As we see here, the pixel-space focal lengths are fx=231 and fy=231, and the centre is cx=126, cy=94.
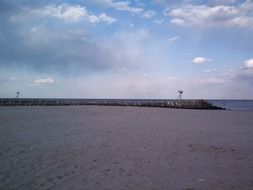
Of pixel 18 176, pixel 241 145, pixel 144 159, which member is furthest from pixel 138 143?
pixel 18 176

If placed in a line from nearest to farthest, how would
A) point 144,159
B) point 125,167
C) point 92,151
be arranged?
point 125,167 < point 144,159 < point 92,151

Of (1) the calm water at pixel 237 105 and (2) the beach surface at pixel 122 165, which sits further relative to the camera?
(1) the calm water at pixel 237 105

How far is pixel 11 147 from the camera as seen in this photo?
9664 mm

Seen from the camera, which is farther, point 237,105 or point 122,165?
point 237,105

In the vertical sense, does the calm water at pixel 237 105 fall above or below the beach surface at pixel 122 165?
above

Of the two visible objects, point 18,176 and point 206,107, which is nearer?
point 18,176

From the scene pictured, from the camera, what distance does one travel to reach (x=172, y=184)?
19.7 feet

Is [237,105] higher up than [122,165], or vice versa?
[237,105]

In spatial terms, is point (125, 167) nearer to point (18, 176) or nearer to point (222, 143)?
point (18, 176)

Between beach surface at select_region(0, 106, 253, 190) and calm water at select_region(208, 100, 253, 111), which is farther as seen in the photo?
calm water at select_region(208, 100, 253, 111)

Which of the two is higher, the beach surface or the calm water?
the calm water

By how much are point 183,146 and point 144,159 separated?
309 cm

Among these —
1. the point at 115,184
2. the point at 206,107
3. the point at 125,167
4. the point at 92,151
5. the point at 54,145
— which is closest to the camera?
the point at 115,184

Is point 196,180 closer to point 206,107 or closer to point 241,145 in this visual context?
point 241,145
